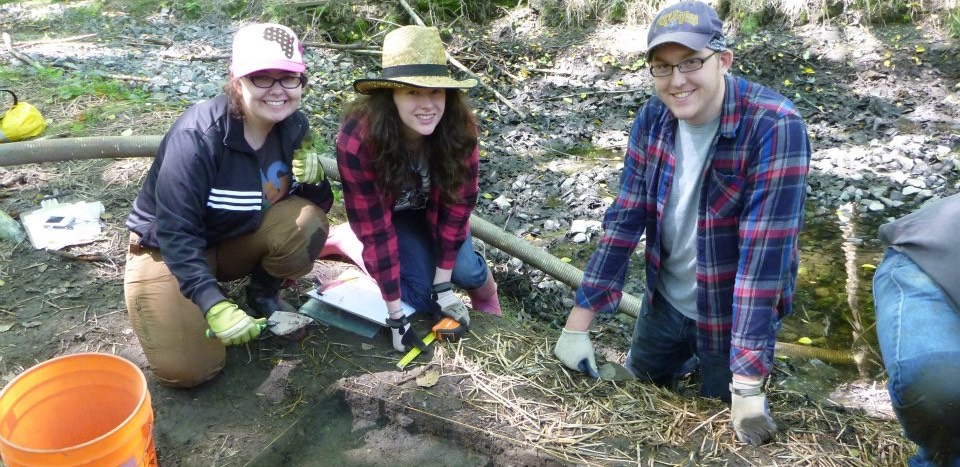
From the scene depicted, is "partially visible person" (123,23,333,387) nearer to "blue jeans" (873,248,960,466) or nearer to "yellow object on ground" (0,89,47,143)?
"blue jeans" (873,248,960,466)

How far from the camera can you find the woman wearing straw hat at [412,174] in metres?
2.59

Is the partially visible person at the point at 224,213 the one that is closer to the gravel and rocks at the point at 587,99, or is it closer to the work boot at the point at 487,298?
the work boot at the point at 487,298

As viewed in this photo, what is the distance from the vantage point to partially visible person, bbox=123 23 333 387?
254 cm

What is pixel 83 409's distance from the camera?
2184 millimetres

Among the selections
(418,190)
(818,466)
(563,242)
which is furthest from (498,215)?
(818,466)

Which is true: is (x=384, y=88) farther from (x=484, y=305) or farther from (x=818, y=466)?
(x=818, y=466)

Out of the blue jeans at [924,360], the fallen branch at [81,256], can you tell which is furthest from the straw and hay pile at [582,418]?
the fallen branch at [81,256]

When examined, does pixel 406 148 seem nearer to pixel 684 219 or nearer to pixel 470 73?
pixel 684 219

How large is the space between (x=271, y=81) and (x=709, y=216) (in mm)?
1673

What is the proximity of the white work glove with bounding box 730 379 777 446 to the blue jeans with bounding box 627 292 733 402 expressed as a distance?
0.32 metres

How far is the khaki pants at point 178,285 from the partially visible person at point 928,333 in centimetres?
226

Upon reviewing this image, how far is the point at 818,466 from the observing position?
2305 millimetres

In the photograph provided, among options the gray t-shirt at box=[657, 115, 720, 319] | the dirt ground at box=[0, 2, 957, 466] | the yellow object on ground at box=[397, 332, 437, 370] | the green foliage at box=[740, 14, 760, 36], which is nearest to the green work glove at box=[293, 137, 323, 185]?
the dirt ground at box=[0, 2, 957, 466]

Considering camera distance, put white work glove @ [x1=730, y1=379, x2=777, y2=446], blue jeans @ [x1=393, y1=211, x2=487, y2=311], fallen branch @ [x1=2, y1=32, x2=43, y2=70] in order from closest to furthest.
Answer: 1. white work glove @ [x1=730, y1=379, x2=777, y2=446]
2. blue jeans @ [x1=393, y1=211, x2=487, y2=311]
3. fallen branch @ [x1=2, y1=32, x2=43, y2=70]
